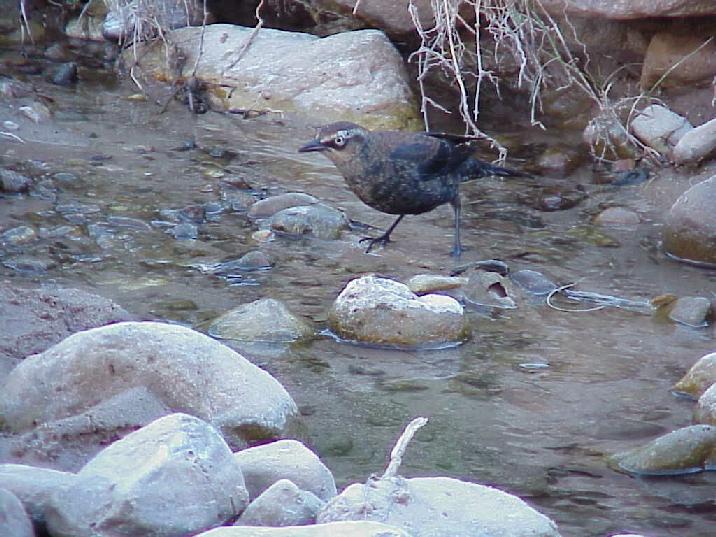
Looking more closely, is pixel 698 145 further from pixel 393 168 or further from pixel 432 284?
pixel 432 284

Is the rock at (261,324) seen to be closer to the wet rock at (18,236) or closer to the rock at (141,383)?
the rock at (141,383)

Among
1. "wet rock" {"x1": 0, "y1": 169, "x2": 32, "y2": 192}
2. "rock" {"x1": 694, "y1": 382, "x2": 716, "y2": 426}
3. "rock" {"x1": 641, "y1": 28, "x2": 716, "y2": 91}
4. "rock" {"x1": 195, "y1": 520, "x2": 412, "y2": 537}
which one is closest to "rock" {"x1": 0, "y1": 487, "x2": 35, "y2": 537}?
"rock" {"x1": 195, "y1": 520, "x2": 412, "y2": 537}

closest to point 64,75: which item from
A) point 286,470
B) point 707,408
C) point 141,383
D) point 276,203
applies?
point 276,203

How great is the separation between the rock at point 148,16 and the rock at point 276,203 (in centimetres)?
245

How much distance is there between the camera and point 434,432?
4934mm

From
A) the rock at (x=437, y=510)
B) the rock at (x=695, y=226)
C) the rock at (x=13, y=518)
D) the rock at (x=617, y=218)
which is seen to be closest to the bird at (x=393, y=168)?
the rock at (x=617, y=218)

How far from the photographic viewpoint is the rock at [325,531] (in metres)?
3.14

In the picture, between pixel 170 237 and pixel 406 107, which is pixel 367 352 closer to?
pixel 170 237

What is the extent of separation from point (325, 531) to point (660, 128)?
6231 mm

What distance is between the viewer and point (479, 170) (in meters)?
7.90

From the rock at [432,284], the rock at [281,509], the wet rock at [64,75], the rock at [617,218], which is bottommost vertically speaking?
the rock at [617,218]

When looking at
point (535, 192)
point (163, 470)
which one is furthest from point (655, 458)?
point (535, 192)

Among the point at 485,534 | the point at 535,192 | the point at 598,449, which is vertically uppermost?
the point at 485,534

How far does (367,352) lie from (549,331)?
36.5 inches
